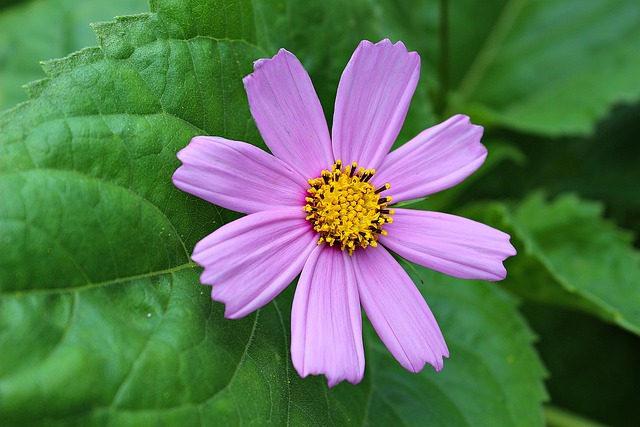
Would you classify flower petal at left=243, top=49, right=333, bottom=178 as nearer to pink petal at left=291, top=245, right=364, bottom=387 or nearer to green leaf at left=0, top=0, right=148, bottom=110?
pink petal at left=291, top=245, right=364, bottom=387

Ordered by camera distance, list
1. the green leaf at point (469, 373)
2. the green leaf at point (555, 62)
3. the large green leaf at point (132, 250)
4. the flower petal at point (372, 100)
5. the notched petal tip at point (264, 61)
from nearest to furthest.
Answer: the large green leaf at point (132, 250) < the notched petal tip at point (264, 61) < the flower petal at point (372, 100) < the green leaf at point (469, 373) < the green leaf at point (555, 62)

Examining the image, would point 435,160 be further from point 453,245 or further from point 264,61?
point 264,61

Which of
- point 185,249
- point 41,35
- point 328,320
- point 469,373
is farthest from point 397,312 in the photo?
point 41,35

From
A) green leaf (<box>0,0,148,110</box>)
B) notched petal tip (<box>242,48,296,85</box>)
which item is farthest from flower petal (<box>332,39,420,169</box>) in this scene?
green leaf (<box>0,0,148,110</box>)

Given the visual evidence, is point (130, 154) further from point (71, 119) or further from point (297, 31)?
point (297, 31)

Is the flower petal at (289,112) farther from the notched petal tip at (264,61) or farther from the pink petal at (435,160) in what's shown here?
the pink petal at (435,160)

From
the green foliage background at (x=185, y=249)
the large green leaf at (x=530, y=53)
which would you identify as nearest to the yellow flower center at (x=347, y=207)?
the green foliage background at (x=185, y=249)
